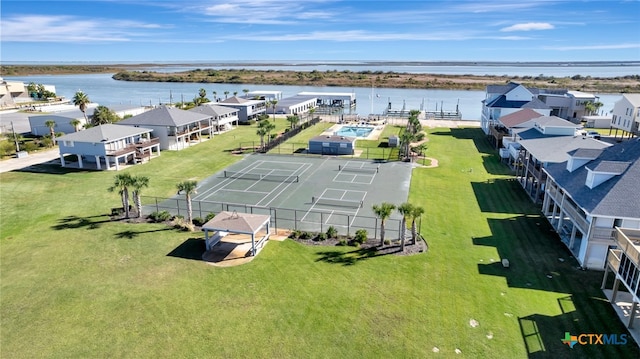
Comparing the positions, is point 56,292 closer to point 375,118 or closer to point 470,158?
point 470,158

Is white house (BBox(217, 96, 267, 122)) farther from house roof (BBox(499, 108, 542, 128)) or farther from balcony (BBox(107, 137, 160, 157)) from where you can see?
house roof (BBox(499, 108, 542, 128))

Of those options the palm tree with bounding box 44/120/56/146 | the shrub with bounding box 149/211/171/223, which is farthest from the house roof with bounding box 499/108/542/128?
the palm tree with bounding box 44/120/56/146

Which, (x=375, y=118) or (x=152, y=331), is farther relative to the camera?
(x=375, y=118)

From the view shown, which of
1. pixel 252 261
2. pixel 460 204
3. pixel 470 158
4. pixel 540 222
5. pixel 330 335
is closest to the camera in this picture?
pixel 330 335

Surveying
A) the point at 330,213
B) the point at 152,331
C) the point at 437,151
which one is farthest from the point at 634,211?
the point at 437,151

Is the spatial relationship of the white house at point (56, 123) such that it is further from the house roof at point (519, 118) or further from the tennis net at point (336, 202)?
the house roof at point (519, 118)

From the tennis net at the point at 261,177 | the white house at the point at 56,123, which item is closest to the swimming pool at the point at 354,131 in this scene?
the tennis net at the point at 261,177

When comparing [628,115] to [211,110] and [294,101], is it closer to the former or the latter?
[294,101]
